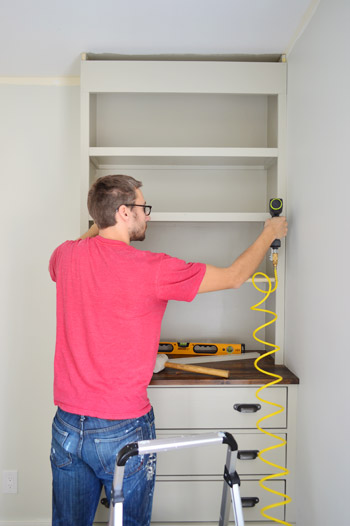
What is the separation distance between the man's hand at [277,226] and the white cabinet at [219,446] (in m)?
0.73

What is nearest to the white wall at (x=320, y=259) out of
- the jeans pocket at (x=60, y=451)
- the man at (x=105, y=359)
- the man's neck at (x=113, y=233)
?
the man at (x=105, y=359)

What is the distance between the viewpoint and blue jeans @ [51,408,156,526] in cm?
153

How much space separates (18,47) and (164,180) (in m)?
1.01

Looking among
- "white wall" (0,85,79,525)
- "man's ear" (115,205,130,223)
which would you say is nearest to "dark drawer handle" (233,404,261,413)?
"man's ear" (115,205,130,223)

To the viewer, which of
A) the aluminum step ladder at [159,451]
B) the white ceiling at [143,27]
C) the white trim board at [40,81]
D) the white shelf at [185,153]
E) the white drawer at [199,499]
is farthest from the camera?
the white trim board at [40,81]

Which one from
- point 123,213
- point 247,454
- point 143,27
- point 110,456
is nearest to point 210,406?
point 247,454

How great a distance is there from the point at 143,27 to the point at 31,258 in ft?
4.61

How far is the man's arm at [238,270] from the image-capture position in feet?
5.40

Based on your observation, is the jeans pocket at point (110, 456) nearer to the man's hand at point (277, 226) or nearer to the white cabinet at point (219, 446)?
the white cabinet at point (219, 446)

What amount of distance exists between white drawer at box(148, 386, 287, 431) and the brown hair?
2.95 feet

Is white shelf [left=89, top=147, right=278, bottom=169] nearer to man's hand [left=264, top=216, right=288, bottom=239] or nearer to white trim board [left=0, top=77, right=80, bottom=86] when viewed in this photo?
man's hand [left=264, top=216, right=288, bottom=239]

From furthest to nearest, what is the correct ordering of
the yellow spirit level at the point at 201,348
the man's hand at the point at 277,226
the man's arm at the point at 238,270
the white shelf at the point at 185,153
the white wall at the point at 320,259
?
the yellow spirit level at the point at 201,348 → the white shelf at the point at 185,153 → the man's hand at the point at 277,226 → the man's arm at the point at 238,270 → the white wall at the point at 320,259

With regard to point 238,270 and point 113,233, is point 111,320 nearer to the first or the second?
point 113,233

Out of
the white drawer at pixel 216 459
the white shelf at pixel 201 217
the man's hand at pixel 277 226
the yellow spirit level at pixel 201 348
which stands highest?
the white shelf at pixel 201 217
